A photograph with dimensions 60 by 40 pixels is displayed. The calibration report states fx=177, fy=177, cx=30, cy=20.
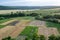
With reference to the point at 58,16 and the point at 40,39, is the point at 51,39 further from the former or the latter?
the point at 58,16

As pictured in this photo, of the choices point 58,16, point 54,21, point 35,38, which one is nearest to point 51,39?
point 35,38

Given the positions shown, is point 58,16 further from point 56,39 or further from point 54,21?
point 56,39

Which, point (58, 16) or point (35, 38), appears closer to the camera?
point (35, 38)

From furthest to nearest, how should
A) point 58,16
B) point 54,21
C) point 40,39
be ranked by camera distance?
point 58,16 < point 54,21 < point 40,39

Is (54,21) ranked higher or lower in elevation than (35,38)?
lower

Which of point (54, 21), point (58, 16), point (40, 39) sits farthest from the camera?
point (58, 16)

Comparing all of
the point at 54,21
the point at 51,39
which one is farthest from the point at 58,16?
the point at 51,39

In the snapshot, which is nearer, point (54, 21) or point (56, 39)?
point (56, 39)

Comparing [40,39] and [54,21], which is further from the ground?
[40,39]
